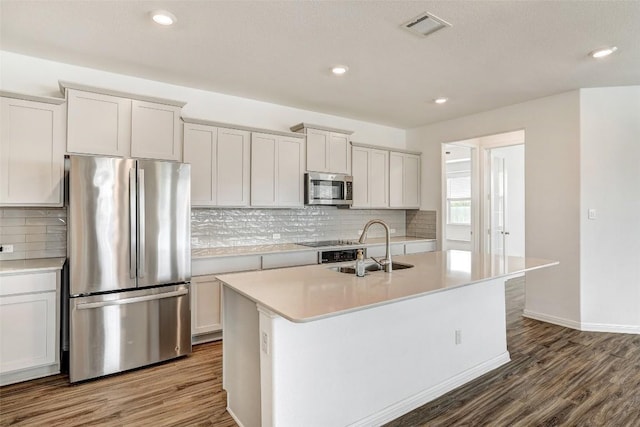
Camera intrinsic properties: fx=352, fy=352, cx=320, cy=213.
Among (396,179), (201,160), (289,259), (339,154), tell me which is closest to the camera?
(201,160)

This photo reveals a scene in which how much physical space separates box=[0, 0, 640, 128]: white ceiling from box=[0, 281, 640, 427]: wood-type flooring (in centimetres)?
265

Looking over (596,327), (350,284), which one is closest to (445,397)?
(350,284)

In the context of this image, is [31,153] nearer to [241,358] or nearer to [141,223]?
[141,223]

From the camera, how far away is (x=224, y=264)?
11.8ft

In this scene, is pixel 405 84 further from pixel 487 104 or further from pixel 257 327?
pixel 257 327

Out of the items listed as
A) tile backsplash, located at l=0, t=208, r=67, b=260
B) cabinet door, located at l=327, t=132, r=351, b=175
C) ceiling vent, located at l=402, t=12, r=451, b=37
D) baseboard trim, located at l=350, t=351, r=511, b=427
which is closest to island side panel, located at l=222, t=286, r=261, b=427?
baseboard trim, located at l=350, t=351, r=511, b=427

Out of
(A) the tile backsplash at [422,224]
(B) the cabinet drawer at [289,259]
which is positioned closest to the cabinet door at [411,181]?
(A) the tile backsplash at [422,224]

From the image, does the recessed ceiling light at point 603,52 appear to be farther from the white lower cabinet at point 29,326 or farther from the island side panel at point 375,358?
the white lower cabinet at point 29,326

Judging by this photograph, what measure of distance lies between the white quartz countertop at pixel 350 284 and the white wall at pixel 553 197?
148 cm

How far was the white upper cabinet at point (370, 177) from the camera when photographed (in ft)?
16.4

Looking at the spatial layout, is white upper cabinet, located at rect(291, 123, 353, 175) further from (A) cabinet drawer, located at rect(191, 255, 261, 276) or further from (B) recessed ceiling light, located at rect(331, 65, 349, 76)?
(A) cabinet drawer, located at rect(191, 255, 261, 276)

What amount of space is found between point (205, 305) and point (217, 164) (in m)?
1.47

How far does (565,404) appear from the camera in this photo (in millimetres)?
2424

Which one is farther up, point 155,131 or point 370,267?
point 155,131
